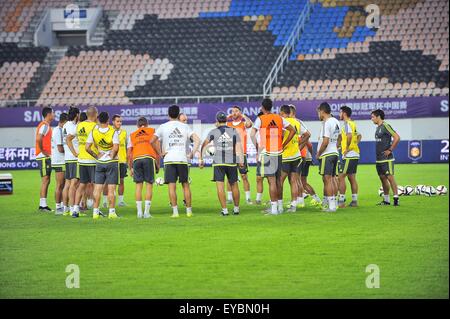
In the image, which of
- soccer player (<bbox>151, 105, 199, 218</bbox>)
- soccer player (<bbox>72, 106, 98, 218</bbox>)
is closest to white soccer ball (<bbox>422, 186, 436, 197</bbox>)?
soccer player (<bbox>151, 105, 199, 218</bbox>)

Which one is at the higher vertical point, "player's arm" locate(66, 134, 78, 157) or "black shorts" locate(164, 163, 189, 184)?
"player's arm" locate(66, 134, 78, 157)

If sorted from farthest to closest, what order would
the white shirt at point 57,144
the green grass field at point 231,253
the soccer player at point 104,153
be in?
1. the white shirt at point 57,144
2. the soccer player at point 104,153
3. the green grass field at point 231,253

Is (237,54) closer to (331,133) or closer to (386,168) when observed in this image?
(386,168)

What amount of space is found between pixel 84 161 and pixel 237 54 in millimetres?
25238

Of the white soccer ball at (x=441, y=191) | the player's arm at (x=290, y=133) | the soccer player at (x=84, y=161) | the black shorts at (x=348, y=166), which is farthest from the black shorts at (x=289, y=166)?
the white soccer ball at (x=441, y=191)

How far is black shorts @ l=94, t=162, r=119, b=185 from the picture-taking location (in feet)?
56.1

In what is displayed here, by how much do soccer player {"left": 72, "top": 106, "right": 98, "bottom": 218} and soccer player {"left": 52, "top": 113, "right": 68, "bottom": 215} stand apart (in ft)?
2.69

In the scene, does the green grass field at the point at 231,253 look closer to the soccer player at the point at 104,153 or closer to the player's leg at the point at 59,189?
the player's leg at the point at 59,189

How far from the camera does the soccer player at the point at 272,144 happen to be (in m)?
17.3

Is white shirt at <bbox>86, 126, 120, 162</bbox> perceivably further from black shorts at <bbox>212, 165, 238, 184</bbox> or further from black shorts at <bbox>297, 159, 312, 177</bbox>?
black shorts at <bbox>297, 159, 312, 177</bbox>

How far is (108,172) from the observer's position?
56.2 feet

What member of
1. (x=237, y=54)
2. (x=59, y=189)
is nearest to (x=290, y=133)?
(x=59, y=189)

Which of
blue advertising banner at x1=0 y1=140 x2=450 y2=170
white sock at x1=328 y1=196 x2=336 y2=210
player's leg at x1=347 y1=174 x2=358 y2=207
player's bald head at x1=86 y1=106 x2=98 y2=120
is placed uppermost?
blue advertising banner at x1=0 y1=140 x2=450 y2=170
